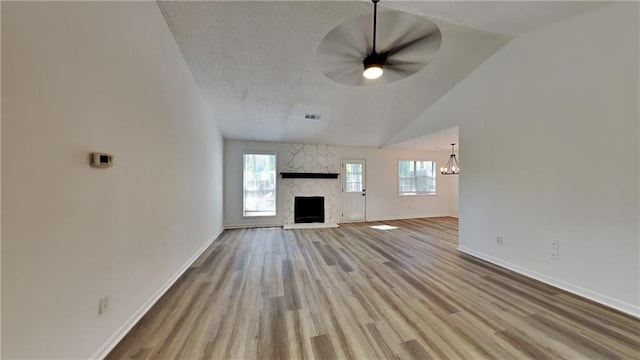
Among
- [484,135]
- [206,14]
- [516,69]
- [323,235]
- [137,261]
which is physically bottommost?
[323,235]

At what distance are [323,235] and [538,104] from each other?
4.21 meters

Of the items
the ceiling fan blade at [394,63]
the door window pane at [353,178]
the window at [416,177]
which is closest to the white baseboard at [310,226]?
the door window pane at [353,178]

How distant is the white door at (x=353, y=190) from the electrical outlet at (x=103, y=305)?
576 centimetres

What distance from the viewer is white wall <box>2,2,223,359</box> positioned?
3.35 feet

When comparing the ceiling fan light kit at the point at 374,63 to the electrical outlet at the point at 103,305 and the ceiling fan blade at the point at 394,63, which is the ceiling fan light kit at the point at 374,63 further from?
the electrical outlet at the point at 103,305

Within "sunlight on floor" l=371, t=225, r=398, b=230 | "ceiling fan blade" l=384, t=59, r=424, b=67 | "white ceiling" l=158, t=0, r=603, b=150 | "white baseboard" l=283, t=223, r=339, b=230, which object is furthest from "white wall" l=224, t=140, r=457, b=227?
"ceiling fan blade" l=384, t=59, r=424, b=67

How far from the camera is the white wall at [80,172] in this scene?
102cm

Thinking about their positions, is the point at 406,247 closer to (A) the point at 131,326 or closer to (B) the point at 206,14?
(A) the point at 131,326

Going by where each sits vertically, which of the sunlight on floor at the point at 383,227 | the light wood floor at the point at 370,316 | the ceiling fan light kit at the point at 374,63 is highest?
→ the ceiling fan light kit at the point at 374,63

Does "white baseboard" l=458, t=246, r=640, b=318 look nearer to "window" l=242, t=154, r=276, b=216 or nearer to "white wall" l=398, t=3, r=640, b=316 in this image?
"white wall" l=398, t=3, r=640, b=316

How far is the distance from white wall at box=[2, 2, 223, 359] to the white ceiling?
1.87ft

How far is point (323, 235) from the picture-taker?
17.2 ft

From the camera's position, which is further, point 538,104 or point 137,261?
point 538,104

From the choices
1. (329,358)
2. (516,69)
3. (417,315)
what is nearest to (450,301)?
(417,315)
